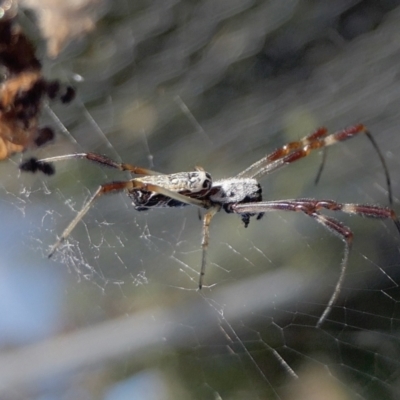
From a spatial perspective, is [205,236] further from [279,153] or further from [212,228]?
[212,228]

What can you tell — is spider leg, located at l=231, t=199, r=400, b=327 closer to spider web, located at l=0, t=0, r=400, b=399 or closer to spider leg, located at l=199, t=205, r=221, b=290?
spider leg, located at l=199, t=205, r=221, b=290

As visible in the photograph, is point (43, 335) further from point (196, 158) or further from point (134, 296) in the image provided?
point (196, 158)

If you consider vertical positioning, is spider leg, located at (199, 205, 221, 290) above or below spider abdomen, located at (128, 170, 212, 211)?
below

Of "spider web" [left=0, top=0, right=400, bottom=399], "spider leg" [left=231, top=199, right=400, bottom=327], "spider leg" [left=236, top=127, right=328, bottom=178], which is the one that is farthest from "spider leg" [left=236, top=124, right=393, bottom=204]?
"spider web" [left=0, top=0, right=400, bottom=399]

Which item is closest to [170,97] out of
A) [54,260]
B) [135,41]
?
[135,41]

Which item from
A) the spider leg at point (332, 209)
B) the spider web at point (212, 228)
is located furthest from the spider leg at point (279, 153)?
the spider web at point (212, 228)

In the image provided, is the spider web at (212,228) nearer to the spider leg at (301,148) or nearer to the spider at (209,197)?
the spider at (209,197)
